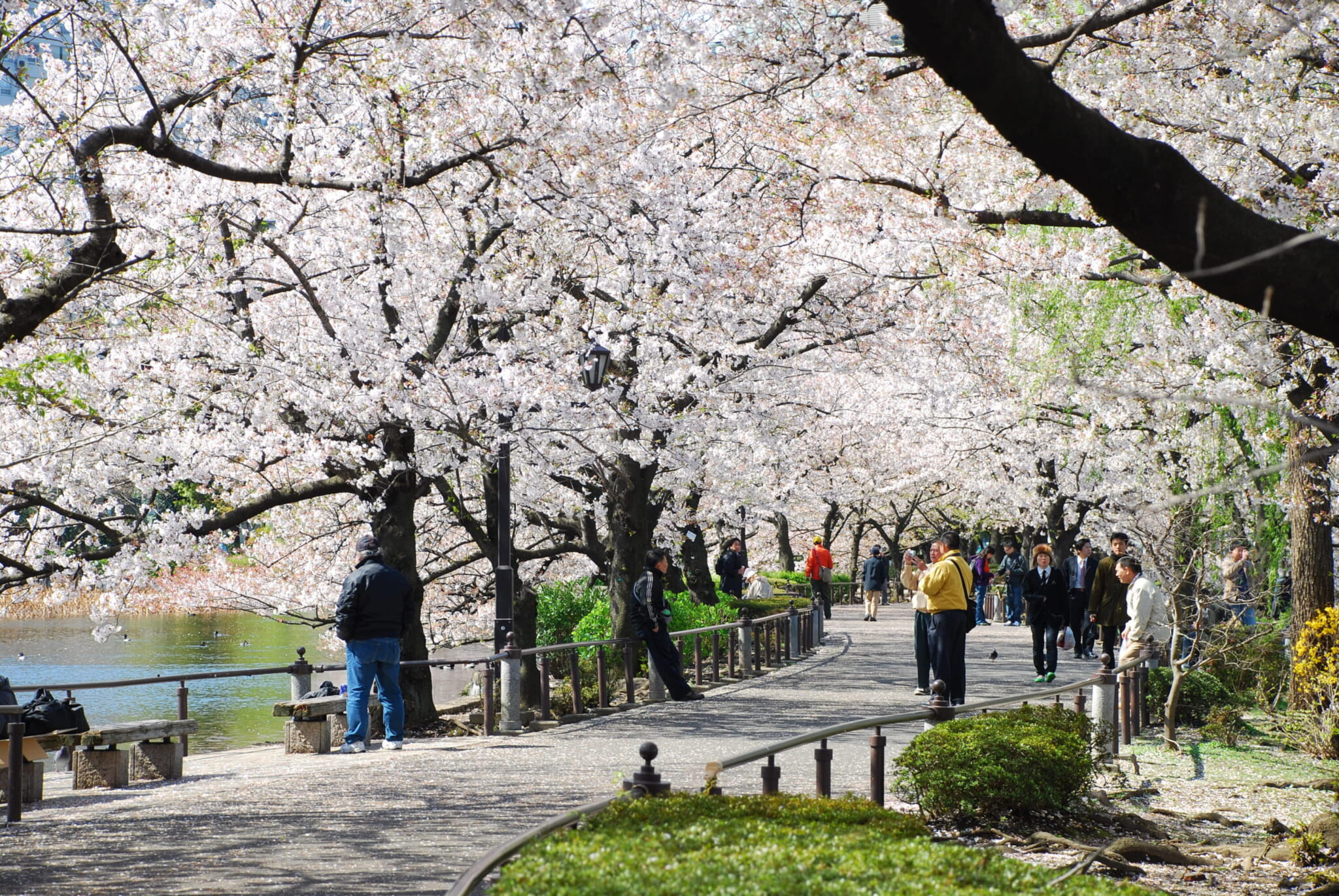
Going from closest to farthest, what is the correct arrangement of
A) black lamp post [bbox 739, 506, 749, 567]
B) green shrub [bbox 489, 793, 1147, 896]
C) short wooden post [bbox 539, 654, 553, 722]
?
1. green shrub [bbox 489, 793, 1147, 896]
2. short wooden post [bbox 539, 654, 553, 722]
3. black lamp post [bbox 739, 506, 749, 567]

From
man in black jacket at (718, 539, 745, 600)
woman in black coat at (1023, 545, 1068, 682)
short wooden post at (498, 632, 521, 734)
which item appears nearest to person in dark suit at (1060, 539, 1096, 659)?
woman in black coat at (1023, 545, 1068, 682)

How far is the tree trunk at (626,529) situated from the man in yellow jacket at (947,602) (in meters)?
6.19

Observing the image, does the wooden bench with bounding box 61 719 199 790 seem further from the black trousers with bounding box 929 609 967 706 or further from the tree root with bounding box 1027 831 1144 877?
the tree root with bounding box 1027 831 1144 877

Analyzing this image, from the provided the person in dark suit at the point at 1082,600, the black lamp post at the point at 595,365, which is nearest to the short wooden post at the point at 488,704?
the black lamp post at the point at 595,365

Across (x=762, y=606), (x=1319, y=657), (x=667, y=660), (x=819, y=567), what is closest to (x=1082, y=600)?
(x=1319, y=657)

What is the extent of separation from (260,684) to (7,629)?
19720mm

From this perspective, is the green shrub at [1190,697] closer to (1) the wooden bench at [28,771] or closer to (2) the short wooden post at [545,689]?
(2) the short wooden post at [545,689]

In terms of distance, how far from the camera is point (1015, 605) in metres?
33.2

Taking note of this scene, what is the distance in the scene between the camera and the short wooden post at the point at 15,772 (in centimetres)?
832

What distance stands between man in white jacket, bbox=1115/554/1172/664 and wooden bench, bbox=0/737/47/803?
1024 cm

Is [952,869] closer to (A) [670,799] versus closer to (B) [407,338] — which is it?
(A) [670,799]

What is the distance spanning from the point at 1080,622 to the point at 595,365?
1051 cm

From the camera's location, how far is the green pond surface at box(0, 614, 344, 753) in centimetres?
2693

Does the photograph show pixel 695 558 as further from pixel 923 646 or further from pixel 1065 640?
pixel 923 646
